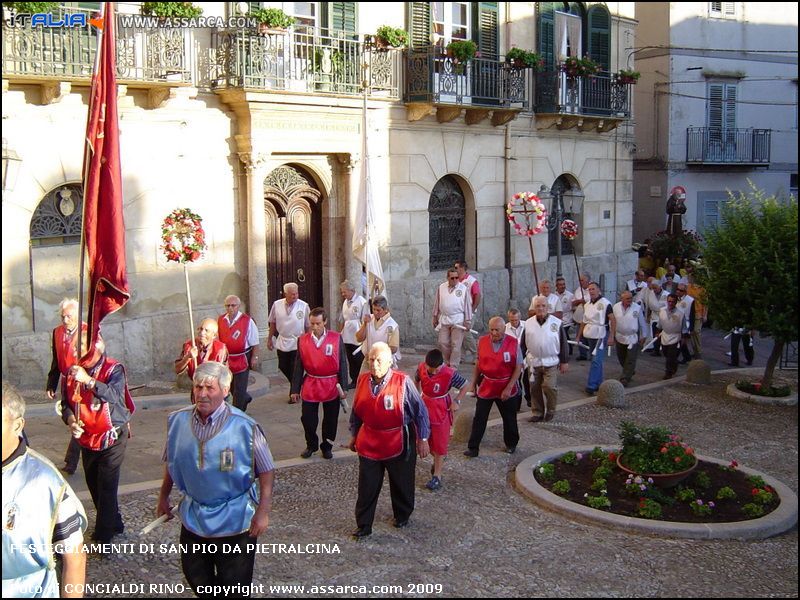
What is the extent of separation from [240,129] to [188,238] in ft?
11.1

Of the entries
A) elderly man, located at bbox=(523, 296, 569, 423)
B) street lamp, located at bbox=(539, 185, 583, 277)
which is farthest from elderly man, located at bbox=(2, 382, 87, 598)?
street lamp, located at bbox=(539, 185, 583, 277)

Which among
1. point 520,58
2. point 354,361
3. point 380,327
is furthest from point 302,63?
point 380,327

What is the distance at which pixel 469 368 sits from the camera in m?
16.8

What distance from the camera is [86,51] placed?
13180 mm

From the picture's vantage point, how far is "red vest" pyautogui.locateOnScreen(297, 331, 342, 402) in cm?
1023

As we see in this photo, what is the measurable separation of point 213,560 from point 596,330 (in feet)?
32.9

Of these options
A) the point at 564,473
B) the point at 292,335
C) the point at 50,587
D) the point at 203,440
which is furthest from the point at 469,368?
the point at 50,587

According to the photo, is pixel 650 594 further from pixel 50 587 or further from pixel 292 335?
pixel 292 335

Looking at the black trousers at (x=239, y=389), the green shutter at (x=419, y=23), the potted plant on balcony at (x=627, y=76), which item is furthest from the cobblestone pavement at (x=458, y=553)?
the potted plant on balcony at (x=627, y=76)

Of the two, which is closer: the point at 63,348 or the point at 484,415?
the point at 63,348

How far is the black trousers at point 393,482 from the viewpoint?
8.19 m

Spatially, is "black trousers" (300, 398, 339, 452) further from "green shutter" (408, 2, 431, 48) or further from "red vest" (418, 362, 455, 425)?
"green shutter" (408, 2, 431, 48)

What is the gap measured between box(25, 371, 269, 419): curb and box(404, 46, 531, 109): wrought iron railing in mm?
6442

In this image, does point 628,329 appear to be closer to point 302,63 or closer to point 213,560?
point 302,63
